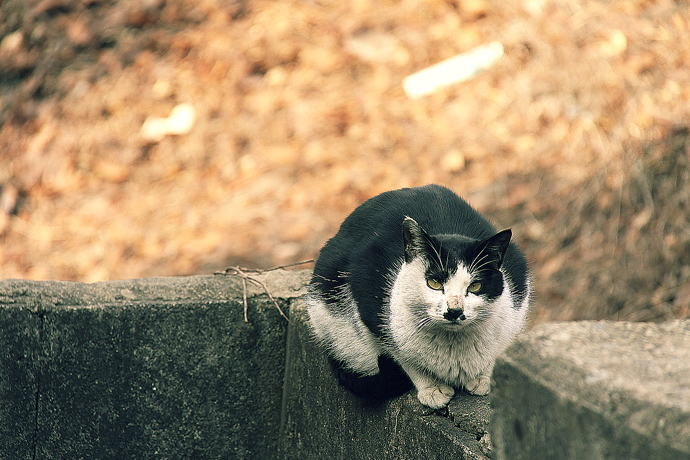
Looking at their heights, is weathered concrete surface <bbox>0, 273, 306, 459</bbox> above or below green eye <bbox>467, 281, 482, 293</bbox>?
below

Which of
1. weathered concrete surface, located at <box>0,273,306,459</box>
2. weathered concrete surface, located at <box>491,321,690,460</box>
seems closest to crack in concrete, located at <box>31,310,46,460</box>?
weathered concrete surface, located at <box>0,273,306,459</box>

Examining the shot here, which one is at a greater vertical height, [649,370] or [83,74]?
[649,370]

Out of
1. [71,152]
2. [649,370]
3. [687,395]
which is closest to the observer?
[687,395]

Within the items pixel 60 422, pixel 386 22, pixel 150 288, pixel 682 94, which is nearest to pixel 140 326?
pixel 150 288

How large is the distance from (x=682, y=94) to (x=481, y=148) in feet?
4.13

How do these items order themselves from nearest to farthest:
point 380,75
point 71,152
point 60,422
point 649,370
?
point 649,370 < point 60,422 < point 71,152 < point 380,75

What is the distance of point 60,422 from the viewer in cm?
187

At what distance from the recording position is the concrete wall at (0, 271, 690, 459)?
1.71 m

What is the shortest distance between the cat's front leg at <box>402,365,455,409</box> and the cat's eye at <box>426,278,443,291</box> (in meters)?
0.21

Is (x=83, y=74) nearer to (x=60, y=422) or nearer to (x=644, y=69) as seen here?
(x=60, y=422)

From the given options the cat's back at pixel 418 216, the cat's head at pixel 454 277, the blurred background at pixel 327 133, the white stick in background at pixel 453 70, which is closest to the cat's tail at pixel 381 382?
the cat's head at pixel 454 277

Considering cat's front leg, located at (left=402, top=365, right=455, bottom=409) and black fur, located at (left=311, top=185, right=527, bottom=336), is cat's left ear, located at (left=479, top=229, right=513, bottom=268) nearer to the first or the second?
black fur, located at (left=311, top=185, right=527, bottom=336)

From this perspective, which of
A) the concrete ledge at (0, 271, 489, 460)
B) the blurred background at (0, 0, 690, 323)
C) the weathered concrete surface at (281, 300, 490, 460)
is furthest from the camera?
the blurred background at (0, 0, 690, 323)

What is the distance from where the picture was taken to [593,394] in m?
0.87
